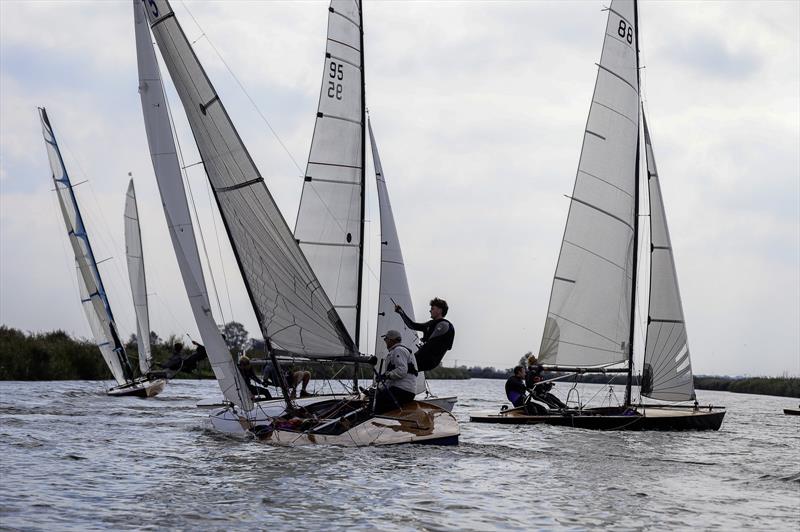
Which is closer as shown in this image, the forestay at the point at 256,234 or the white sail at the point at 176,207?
the white sail at the point at 176,207

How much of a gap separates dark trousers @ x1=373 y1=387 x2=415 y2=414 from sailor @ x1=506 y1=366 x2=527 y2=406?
7.11 meters

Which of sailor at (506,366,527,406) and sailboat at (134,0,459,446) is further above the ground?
sailboat at (134,0,459,446)

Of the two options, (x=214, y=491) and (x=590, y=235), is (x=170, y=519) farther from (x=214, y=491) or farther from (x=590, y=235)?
(x=590, y=235)

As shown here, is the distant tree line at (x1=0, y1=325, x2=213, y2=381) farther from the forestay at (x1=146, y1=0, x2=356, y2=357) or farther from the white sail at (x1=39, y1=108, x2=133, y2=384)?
the forestay at (x1=146, y1=0, x2=356, y2=357)

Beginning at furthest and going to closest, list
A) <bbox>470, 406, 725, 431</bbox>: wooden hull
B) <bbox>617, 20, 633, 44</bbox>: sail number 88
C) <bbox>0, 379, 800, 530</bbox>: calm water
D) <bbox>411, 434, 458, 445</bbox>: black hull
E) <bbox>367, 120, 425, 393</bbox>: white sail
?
<bbox>617, 20, 633, 44</bbox>: sail number 88, <bbox>367, 120, 425, 393</bbox>: white sail, <bbox>470, 406, 725, 431</bbox>: wooden hull, <bbox>411, 434, 458, 445</bbox>: black hull, <bbox>0, 379, 800, 530</bbox>: calm water

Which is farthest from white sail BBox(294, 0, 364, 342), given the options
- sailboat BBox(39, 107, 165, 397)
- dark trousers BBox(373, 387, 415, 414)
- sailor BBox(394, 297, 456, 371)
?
sailboat BBox(39, 107, 165, 397)

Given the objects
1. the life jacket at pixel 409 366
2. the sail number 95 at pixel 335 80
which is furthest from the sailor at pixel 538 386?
the sail number 95 at pixel 335 80

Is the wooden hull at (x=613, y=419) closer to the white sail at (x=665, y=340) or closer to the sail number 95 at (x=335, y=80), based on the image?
the white sail at (x=665, y=340)

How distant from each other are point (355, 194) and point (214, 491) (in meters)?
11.9

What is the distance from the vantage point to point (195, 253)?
15672mm

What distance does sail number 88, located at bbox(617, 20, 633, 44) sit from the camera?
24.0 meters

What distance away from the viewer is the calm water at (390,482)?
9695 millimetres

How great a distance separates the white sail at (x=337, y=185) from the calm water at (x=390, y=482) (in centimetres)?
447

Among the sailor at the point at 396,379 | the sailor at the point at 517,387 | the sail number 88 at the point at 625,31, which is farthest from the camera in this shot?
the sail number 88 at the point at 625,31
